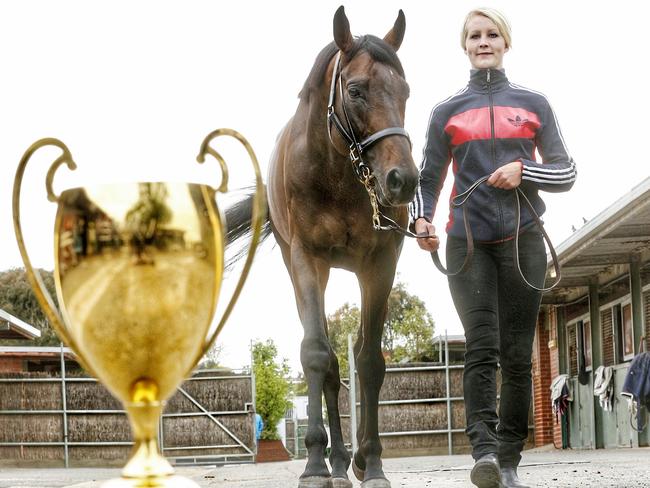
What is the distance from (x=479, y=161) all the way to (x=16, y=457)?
67.6 feet

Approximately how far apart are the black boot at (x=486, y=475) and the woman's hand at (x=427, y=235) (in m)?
0.92

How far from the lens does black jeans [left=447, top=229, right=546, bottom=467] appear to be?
476 cm

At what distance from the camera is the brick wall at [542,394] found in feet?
83.0

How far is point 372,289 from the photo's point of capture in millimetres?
5512

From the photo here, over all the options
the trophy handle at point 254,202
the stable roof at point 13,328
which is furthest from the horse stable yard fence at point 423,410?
the trophy handle at point 254,202

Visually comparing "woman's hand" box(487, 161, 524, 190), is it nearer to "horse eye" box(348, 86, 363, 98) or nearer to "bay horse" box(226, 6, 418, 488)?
"bay horse" box(226, 6, 418, 488)

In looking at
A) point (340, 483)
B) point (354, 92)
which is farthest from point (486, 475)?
point (354, 92)

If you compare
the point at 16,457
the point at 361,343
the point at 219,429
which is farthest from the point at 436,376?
the point at 361,343

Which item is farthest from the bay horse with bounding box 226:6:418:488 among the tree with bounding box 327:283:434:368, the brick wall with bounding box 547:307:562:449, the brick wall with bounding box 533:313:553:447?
the tree with bounding box 327:283:434:368

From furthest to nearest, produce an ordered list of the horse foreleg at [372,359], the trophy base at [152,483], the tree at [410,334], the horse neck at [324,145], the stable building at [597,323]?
the tree at [410,334] → the stable building at [597,323] → the horse foreleg at [372,359] → the horse neck at [324,145] → the trophy base at [152,483]

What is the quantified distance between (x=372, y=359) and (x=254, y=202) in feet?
12.2

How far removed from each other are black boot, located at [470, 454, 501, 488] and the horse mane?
1620mm

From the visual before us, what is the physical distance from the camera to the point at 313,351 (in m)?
5.18

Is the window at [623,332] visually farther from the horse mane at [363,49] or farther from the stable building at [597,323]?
the horse mane at [363,49]
